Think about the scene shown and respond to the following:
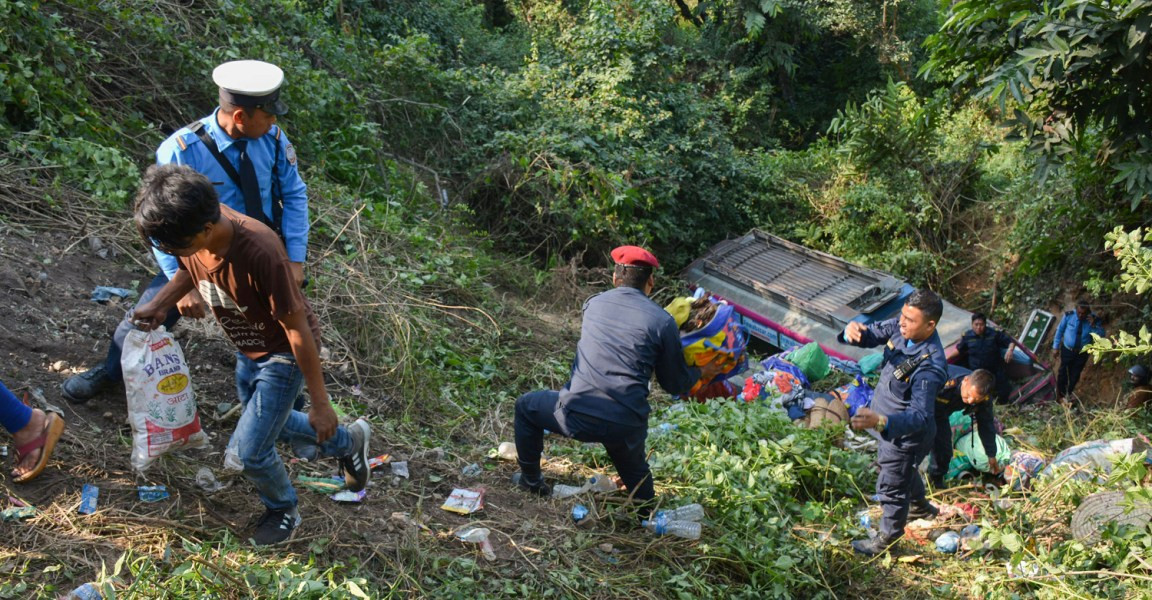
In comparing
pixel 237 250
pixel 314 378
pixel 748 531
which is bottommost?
pixel 748 531

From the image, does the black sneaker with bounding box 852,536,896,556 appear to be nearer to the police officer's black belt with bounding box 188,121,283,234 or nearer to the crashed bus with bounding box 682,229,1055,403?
the police officer's black belt with bounding box 188,121,283,234

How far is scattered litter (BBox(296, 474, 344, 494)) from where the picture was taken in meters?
3.89

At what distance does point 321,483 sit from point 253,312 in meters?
1.27

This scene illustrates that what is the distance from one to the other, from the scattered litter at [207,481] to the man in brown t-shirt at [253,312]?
30 cm

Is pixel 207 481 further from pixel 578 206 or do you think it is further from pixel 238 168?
pixel 578 206

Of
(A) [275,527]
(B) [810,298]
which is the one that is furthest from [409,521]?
(B) [810,298]

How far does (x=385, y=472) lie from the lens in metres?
4.35

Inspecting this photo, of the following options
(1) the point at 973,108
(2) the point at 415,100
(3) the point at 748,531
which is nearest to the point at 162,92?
(2) the point at 415,100

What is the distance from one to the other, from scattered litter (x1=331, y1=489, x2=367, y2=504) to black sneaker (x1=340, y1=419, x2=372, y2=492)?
4.4 inches

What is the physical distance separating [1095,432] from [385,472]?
6221mm

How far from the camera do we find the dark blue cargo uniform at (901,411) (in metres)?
4.57

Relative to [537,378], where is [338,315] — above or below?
above

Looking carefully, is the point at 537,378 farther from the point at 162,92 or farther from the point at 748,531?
the point at 162,92

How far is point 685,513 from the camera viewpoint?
4359 mm
